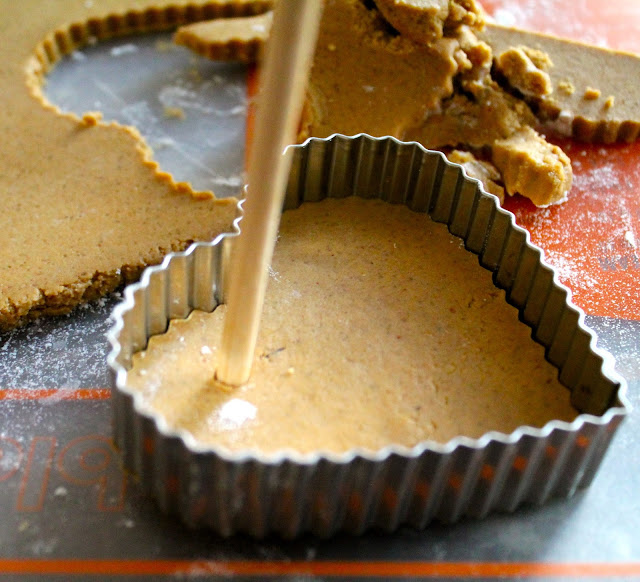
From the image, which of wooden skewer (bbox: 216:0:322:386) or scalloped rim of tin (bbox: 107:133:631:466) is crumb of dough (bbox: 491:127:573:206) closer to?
scalloped rim of tin (bbox: 107:133:631:466)

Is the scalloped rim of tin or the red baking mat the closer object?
the scalloped rim of tin

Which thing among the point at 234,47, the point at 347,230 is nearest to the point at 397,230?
the point at 347,230

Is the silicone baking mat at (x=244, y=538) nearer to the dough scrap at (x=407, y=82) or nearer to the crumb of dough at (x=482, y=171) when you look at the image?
the crumb of dough at (x=482, y=171)

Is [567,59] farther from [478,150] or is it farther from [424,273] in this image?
[424,273]

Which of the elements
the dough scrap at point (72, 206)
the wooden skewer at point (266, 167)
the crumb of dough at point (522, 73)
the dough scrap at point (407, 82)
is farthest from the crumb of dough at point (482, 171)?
the wooden skewer at point (266, 167)

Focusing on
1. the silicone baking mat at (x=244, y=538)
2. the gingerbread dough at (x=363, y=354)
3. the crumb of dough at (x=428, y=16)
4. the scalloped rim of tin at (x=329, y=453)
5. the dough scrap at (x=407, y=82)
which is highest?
the crumb of dough at (x=428, y=16)

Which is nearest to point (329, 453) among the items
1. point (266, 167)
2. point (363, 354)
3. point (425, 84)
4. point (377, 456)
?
point (377, 456)

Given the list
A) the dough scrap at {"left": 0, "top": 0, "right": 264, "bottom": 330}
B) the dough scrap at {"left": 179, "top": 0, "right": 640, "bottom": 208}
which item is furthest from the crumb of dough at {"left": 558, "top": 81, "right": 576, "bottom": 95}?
the dough scrap at {"left": 0, "top": 0, "right": 264, "bottom": 330}
